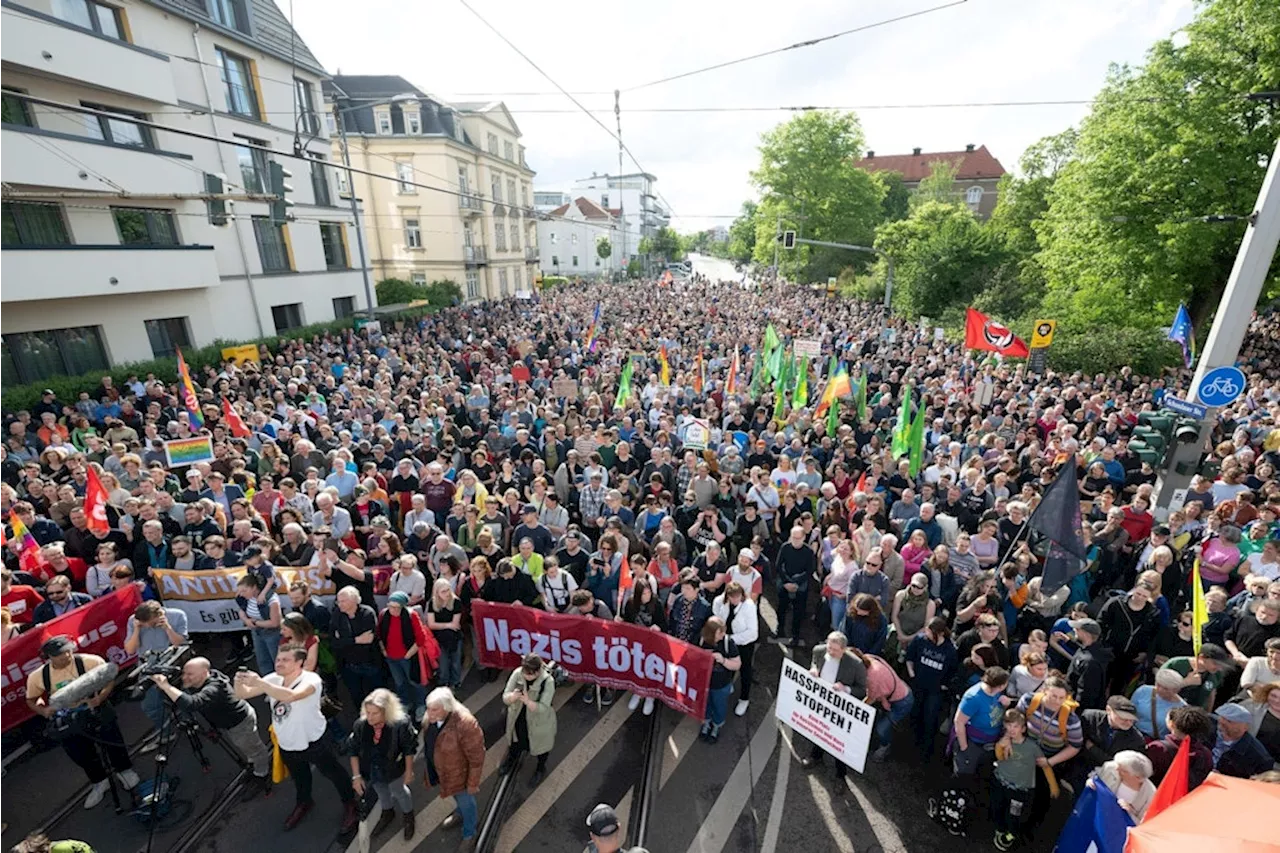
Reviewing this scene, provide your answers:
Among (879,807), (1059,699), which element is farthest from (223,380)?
(1059,699)

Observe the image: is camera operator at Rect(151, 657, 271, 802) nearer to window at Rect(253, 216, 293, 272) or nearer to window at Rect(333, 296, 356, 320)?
window at Rect(253, 216, 293, 272)

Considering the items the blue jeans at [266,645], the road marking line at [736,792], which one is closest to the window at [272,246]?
the blue jeans at [266,645]

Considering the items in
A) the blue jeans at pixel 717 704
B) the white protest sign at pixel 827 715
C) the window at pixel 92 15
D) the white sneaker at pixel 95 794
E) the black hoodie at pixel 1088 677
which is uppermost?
the window at pixel 92 15

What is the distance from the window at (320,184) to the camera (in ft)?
92.3

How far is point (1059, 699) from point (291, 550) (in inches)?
302

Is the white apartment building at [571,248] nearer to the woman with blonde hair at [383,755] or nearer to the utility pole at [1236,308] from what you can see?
the utility pole at [1236,308]

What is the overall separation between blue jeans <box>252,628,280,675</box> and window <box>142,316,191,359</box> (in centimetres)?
1865

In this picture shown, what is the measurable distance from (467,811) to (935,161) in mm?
96886

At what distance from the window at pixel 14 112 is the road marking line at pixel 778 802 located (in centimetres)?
2250

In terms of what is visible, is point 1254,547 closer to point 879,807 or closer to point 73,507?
point 879,807

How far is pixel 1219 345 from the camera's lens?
27.4ft

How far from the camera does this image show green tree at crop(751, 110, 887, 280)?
4881cm

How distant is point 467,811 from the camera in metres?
5.01

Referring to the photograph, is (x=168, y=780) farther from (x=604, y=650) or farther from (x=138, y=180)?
(x=138, y=180)
